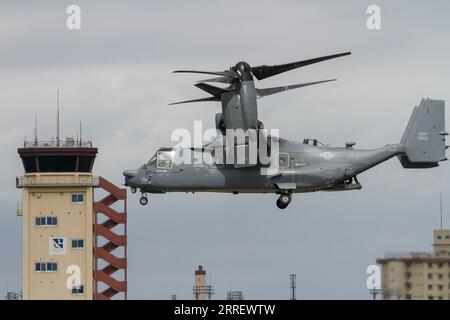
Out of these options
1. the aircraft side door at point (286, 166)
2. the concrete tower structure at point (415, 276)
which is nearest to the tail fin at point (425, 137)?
the aircraft side door at point (286, 166)

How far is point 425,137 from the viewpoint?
88.5m

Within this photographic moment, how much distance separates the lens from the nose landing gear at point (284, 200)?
8669 centimetres

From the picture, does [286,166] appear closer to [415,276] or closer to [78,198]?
[415,276]

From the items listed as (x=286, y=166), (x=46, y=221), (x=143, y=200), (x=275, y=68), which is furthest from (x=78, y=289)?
(x=275, y=68)

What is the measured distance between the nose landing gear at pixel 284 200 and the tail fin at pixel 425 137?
6.68 meters

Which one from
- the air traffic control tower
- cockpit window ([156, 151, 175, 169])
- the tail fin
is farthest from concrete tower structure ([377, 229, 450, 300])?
the air traffic control tower

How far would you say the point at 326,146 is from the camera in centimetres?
8731

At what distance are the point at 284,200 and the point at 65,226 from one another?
105m

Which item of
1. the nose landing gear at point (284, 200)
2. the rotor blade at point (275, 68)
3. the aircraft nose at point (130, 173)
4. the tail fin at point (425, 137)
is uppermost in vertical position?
the rotor blade at point (275, 68)

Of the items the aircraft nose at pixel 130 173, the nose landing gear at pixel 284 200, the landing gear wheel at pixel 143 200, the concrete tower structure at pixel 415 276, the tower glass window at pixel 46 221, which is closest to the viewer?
the concrete tower structure at pixel 415 276

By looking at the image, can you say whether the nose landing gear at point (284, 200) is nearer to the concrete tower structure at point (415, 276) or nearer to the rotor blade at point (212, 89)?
the rotor blade at point (212, 89)

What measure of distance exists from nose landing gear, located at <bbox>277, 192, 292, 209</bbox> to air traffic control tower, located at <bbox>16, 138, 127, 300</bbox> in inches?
3853

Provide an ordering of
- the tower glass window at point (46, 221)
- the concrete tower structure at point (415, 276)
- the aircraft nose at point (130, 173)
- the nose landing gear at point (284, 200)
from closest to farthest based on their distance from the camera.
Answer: the concrete tower structure at point (415, 276) < the nose landing gear at point (284, 200) < the aircraft nose at point (130, 173) < the tower glass window at point (46, 221)
